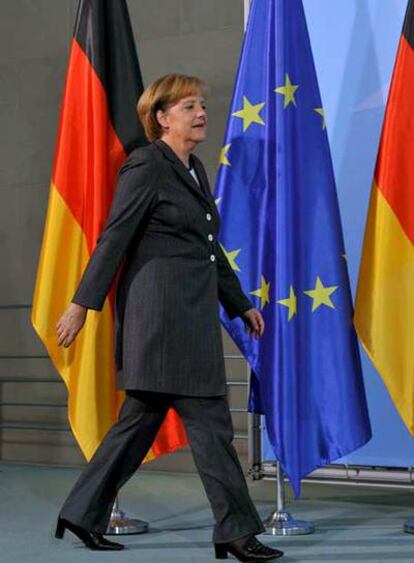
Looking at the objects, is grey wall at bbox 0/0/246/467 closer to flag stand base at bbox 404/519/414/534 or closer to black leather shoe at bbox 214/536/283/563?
flag stand base at bbox 404/519/414/534

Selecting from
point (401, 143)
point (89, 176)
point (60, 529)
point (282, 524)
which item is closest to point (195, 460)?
point (60, 529)

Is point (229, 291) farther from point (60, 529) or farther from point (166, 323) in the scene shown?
point (60, 529)

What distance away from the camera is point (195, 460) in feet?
10.2

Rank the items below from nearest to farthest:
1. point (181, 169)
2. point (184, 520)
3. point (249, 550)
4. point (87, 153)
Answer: point (249, 550), point (181, 169), point (87, 153), point (184, 520)

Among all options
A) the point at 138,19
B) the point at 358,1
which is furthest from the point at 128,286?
the point at 138,19

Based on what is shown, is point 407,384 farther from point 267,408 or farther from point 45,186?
point 45,186

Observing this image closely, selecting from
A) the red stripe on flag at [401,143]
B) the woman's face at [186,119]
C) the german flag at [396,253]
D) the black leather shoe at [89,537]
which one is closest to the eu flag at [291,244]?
the german flag at [396,253]

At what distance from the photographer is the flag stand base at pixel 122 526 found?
3637mm

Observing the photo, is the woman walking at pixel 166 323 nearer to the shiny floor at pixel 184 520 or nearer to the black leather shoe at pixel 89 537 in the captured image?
the black leather shoe at pixel 89 537

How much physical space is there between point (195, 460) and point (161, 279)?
1.74 feet

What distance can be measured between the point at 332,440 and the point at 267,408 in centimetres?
25

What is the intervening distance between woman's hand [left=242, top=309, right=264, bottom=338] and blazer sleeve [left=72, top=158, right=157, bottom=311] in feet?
1.60

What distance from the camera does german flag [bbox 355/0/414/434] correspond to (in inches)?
141

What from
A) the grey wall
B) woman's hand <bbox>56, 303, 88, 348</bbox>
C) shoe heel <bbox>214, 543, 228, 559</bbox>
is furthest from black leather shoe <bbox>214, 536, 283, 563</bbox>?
the grey wall
